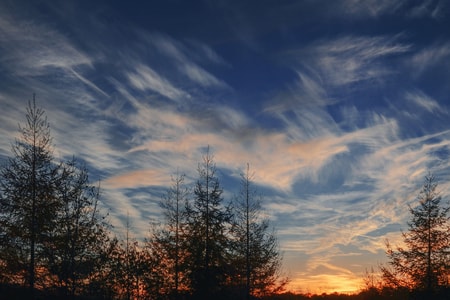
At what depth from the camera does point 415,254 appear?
3128cm

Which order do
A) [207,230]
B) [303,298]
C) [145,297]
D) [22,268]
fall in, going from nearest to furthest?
[22,268] < [207,230] < [145,297] < [303,298]

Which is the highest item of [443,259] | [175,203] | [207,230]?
[175,203]

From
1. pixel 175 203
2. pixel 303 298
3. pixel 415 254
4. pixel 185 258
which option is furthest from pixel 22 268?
pixel 303 298

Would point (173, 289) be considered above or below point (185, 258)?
below

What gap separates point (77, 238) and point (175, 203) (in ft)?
35.3

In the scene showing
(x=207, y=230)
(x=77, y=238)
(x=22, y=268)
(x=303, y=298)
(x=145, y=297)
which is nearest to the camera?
(x=22, y=268)

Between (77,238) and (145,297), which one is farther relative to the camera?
(145,297)

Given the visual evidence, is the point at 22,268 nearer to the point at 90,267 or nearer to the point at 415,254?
the point at 90,267

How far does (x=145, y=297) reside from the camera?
32.7 meters

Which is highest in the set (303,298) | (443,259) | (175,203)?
(175,203)

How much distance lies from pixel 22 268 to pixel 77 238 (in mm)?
3336

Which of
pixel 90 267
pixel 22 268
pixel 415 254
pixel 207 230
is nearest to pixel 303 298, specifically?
pixel 415 254

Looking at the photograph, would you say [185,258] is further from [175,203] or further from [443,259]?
[443,259]

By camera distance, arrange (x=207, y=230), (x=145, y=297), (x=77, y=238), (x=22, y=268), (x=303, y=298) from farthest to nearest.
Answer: (x=303, y=298) → (x=145, y=297) → (x=207, y=230) → (x=77, y=238) → (x=22, y=268)
